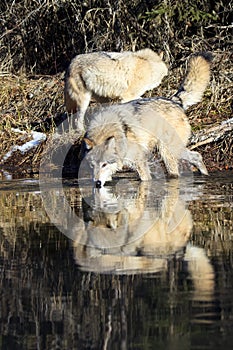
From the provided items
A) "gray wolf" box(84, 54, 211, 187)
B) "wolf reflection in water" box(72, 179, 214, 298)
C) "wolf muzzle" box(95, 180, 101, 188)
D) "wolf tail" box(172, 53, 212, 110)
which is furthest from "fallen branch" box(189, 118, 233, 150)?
"wolf reflection in water" box(72, 179, 214, 298)

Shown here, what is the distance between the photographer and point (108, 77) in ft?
44.5

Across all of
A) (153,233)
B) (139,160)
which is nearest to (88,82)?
(139,160)

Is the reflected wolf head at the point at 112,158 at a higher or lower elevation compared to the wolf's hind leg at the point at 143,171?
higher

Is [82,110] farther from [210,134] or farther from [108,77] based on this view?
[210,134]

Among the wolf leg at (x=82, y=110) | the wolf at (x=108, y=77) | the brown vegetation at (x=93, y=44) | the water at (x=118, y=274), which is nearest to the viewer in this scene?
the water at (x=118, y=274)

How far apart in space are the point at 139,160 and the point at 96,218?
305 centimetres

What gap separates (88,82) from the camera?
13414 millimetres

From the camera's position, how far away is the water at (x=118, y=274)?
3.72 meters

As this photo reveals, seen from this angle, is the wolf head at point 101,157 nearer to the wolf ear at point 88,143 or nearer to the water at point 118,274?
the wolf ear at point 88,143

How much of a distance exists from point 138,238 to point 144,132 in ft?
14.6

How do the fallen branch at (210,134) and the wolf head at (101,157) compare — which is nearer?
the wolf head at (101,157)

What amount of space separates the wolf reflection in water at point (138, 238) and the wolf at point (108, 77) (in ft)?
16.8

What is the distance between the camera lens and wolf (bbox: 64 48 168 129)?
13430 mm

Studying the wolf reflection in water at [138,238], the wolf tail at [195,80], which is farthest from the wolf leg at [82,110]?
the wolf reflection in water at [138,238]
